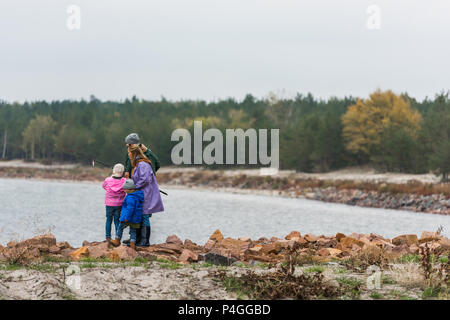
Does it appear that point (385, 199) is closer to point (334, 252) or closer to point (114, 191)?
point (334, 252)

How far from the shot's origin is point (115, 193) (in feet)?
33.8

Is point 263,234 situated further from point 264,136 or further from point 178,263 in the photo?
point 264,136

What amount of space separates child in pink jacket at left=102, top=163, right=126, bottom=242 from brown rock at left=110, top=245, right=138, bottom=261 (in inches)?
55.3

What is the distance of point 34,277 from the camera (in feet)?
22.5

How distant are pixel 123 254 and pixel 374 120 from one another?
48575mm

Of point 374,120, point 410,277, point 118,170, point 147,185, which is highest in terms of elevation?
point 374,120

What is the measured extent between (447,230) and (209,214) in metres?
10.5

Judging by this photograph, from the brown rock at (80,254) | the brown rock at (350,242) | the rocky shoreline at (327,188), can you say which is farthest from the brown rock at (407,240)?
the rocky shoreline at (327,188)

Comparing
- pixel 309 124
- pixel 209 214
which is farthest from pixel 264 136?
pixel 209 214

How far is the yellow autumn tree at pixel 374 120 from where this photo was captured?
52688 mm

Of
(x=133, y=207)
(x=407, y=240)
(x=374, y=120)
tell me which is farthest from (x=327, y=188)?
(x=133, y=207)

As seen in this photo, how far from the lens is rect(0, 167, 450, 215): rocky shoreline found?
32.4 m

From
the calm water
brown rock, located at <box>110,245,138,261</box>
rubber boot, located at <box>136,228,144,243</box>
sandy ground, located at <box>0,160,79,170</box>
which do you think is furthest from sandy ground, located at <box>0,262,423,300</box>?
sandy ground, located at <box>0,160,79,170</box>

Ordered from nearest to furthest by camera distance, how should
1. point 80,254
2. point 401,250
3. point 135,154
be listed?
point 80,254 → point 135,154 → point 401,250
